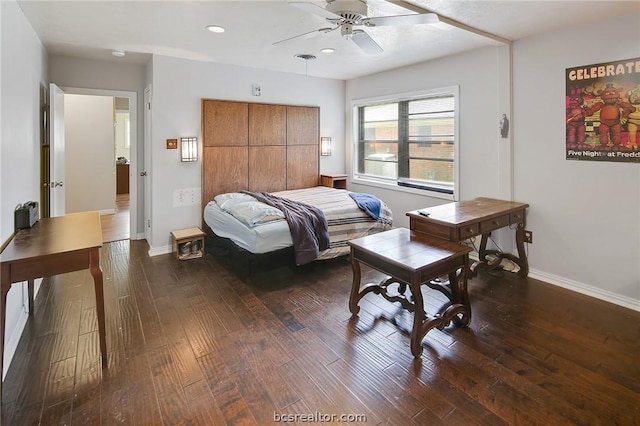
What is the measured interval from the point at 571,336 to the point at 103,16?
4631 mm

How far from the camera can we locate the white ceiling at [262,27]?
282 cm

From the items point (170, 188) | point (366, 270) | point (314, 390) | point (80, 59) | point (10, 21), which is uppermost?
point (80, 59)

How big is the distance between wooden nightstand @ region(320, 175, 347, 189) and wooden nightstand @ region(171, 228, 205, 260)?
90.5 inches

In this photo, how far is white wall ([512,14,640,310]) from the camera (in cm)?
307

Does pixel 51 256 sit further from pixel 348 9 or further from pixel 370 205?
pixel 370 205

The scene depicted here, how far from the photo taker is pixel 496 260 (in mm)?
3842

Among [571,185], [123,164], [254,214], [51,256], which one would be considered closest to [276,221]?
[254,214]

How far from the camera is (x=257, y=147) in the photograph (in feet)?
17.4

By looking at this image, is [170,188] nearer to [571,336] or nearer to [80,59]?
[80,59]

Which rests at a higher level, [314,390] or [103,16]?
[103,16]

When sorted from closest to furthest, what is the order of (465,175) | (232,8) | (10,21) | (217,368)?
(217,368) → (10,21) → (232,8) → (465,175)

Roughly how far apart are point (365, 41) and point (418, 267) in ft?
6.26

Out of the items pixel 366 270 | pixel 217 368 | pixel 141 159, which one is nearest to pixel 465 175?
pixel 366 270

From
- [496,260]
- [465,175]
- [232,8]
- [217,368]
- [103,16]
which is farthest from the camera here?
[465,175]
